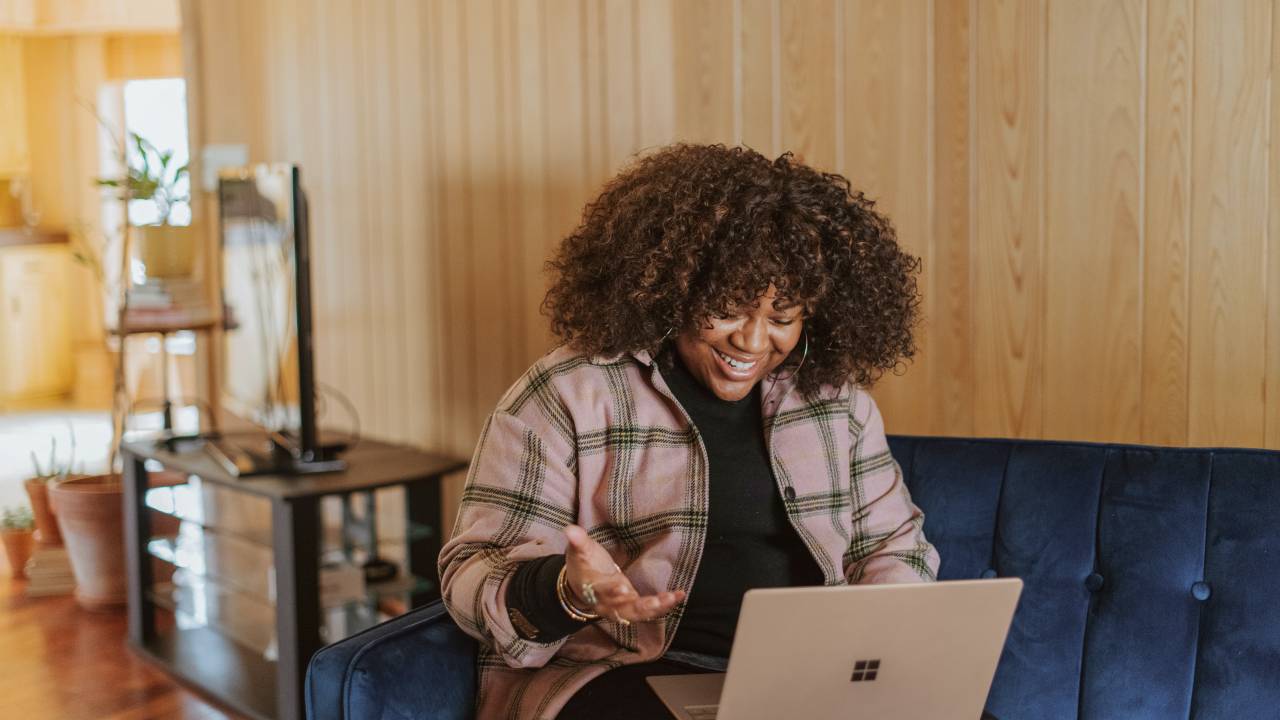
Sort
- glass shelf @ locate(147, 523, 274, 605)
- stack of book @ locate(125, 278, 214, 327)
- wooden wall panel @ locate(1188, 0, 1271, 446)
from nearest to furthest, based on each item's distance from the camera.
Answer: wooden wall panel @ locate(1188, 0, 1271, 446) < glass shelf @ locate(147, 523, 274, 605) < stack of book @ locate(125, 278, 214, 327)

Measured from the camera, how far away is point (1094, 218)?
2102 mm

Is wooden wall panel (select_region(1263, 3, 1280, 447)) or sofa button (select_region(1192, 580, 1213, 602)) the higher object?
wooden wall panel (select_region(1263, 3, 1280, 447))

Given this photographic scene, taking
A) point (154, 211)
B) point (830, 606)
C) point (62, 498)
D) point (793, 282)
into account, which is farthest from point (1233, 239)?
point (62, 498)

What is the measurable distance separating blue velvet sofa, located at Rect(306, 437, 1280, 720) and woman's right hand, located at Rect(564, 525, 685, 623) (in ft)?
1.00

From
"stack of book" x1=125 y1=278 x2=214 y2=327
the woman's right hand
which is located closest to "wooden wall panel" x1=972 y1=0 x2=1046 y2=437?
the woman's right hand

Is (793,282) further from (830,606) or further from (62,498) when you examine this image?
(62,498)

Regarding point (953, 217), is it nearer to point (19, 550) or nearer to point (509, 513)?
point (509, 513)

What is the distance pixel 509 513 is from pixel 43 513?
3.09 metres

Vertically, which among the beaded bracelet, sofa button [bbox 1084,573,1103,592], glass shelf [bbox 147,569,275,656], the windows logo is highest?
the beaded bracelet

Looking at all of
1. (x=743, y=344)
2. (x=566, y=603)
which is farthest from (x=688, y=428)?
(x=566, y=603)

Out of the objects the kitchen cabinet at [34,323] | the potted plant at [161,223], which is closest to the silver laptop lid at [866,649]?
the potted plant at [161,223]

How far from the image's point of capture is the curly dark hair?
66.3 inches

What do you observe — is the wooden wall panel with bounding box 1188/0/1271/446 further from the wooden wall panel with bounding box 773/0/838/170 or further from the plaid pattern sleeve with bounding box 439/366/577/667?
the plaid pattern sleeve with bounding box 439/366/577/667

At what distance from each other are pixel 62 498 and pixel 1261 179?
3374mm
